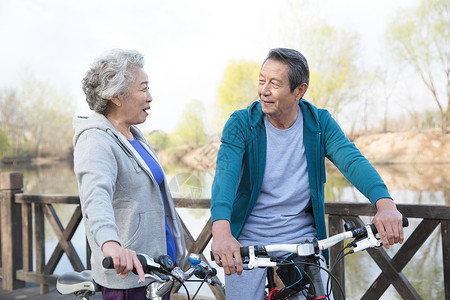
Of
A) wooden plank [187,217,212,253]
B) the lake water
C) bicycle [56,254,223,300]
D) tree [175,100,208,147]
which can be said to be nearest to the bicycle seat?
bicycle [56,254,223,300]

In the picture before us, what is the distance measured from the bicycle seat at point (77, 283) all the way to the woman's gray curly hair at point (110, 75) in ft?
1.70

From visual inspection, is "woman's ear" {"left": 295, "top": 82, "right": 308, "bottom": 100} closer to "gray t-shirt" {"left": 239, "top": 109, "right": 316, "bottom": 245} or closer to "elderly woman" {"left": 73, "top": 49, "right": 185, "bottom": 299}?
"gray t-shirt" {"left": 239, "top": 109, "right": 316, "bottom": 245}

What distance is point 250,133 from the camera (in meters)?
1.27

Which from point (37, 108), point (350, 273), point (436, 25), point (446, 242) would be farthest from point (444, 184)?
point (446, 242)

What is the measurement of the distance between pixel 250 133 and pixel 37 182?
2871cm

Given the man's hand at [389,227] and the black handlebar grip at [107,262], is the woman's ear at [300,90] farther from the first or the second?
the black handlebar grip at [107,262]

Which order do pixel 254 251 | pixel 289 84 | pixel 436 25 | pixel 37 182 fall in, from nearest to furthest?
pixel 254 251, pixel 289 84, pixel 436 25, pixel 37 182

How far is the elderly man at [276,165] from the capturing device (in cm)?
124

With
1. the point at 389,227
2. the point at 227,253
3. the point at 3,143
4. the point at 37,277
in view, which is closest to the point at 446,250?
the point at 389,227

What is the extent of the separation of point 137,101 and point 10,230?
2.43 m

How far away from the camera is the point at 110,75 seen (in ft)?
4.15

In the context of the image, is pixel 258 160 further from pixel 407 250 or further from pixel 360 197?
pixel 360 197

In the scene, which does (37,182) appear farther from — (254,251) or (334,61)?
(254,251)

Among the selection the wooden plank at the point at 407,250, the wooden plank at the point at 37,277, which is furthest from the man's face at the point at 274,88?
the wooden plank at the point at 37,277
